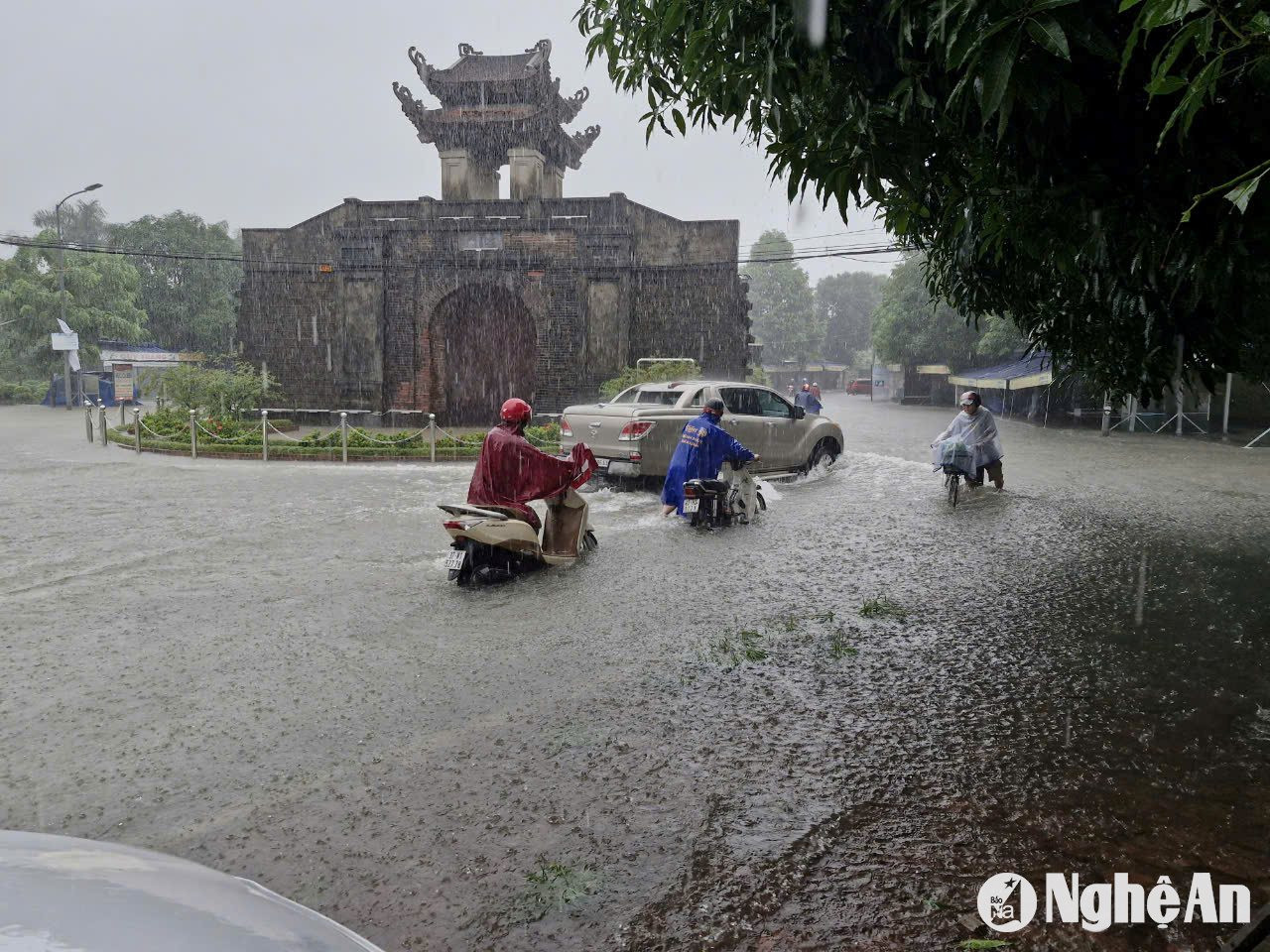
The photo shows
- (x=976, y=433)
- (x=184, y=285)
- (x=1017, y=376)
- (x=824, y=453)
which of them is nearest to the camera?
(x=976, y=433)

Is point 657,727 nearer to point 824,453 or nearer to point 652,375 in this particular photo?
point 824,453

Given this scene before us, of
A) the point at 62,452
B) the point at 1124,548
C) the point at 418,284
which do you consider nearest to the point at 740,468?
the point at 1124,548

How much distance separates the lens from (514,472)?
7.70m

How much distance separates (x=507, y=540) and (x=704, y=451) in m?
3.23

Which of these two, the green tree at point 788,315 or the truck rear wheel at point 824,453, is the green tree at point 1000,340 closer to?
the truck rear wheel at point 824,453

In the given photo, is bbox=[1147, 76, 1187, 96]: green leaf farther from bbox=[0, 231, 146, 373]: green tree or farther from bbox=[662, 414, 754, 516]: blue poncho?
bbox=[0, 231, 146, 373]: green tree

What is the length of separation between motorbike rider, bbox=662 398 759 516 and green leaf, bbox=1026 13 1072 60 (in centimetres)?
730

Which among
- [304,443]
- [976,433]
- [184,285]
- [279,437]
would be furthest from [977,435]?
[184,285]

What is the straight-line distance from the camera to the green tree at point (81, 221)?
222 ft

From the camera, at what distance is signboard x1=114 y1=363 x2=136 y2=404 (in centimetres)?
3684

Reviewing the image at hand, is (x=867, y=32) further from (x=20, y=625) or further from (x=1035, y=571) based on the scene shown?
(x=20, y=625)

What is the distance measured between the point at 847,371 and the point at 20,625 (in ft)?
311

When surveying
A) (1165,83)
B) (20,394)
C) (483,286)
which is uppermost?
(483,286)

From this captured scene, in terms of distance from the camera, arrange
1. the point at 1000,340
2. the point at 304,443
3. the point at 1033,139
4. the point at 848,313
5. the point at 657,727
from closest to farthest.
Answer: the point at 1033,139
the point at 657,727
the point at 304,443
the point at 1000,340
the point at 848,313
